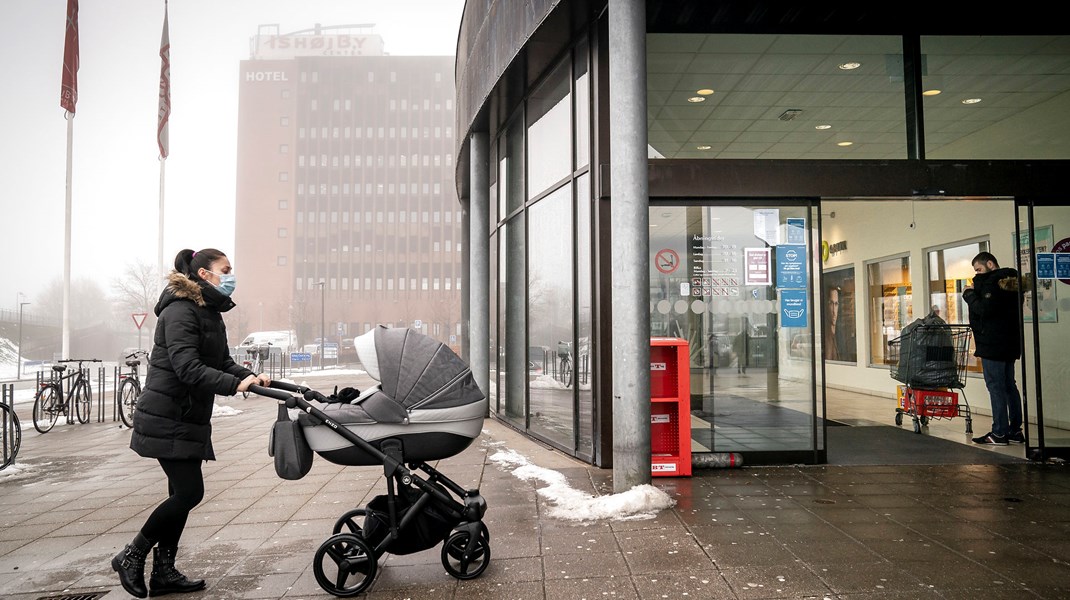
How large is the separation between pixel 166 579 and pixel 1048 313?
832 centimetres

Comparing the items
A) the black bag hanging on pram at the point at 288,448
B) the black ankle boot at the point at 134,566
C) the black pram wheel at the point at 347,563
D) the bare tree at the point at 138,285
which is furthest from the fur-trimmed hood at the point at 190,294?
the bare tree at the point at 138,285

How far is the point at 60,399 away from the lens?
11.8m

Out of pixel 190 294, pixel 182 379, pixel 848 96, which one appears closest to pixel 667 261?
pixel 848 96

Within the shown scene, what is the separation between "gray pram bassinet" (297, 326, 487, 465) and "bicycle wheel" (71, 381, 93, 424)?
36.5 feet

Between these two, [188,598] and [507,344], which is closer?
[188,598]

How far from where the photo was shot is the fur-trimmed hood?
3768 millimetres

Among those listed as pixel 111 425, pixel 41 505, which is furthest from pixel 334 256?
pixel 41 505

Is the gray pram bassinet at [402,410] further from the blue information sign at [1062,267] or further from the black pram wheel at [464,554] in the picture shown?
the blue information sign at [1062,267]

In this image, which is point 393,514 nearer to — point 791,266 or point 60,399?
point 791,266

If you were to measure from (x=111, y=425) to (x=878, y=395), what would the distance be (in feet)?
48.2

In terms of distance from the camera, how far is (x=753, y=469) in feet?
21.6

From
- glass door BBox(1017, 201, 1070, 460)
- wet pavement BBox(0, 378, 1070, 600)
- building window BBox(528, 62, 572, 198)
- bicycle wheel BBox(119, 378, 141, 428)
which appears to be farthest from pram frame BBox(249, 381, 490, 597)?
bicycle wheel BBox(119, 378, 141, 428)

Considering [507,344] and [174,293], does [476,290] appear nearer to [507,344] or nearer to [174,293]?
[507,344]

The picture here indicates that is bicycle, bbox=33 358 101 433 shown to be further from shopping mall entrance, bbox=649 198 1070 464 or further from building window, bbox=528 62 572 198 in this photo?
shopping mall entrance, bbox=649 198 1070 464
